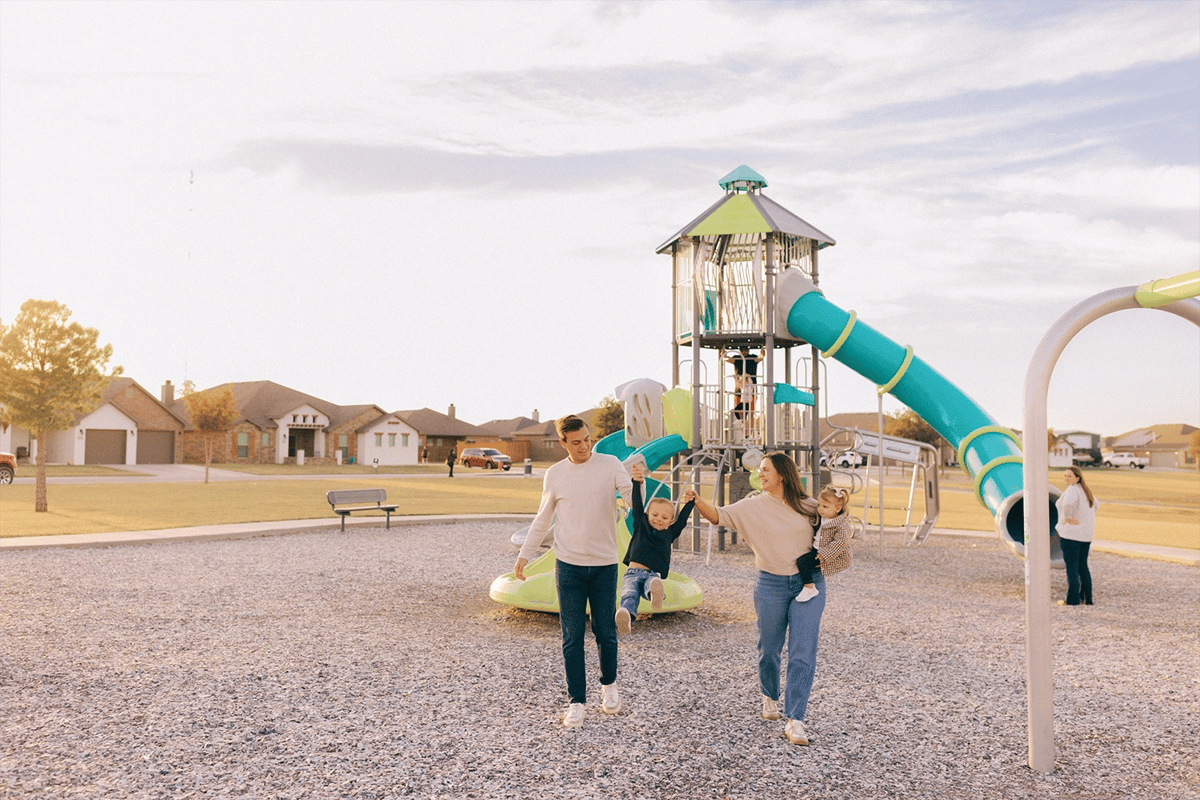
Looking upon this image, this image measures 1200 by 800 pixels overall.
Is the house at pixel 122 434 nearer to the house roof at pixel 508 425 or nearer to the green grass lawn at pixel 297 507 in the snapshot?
the green grass lawn at pixel 297 507

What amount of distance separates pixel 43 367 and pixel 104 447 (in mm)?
38445

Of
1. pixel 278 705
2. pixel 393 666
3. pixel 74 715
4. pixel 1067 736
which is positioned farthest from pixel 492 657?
pixel 1067 736

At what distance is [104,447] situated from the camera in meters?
54.1

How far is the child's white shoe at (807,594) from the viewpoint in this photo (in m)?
5.14

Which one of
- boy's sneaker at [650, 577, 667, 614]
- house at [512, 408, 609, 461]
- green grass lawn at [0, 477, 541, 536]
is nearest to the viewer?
boy's sneaker at [650, 577, 667, 614]

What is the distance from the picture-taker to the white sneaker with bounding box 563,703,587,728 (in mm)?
5461

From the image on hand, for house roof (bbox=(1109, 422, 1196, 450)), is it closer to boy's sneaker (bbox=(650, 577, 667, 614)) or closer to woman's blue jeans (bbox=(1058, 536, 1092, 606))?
woman's blue jeans (bbox=(1058, 536, 1092, 606))

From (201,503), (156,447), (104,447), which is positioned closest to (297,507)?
(201,503)

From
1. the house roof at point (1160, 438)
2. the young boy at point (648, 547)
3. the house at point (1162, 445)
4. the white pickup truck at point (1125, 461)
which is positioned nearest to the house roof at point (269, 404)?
the young boy at point (648, 547)

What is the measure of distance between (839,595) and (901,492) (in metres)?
26.4

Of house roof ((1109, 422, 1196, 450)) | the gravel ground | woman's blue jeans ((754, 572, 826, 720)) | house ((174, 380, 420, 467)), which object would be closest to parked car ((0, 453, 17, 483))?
the gravel ground

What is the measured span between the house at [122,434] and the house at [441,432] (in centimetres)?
2523

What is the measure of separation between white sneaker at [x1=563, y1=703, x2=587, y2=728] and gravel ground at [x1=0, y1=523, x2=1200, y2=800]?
0.16 metres

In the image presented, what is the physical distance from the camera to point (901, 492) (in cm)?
3550
